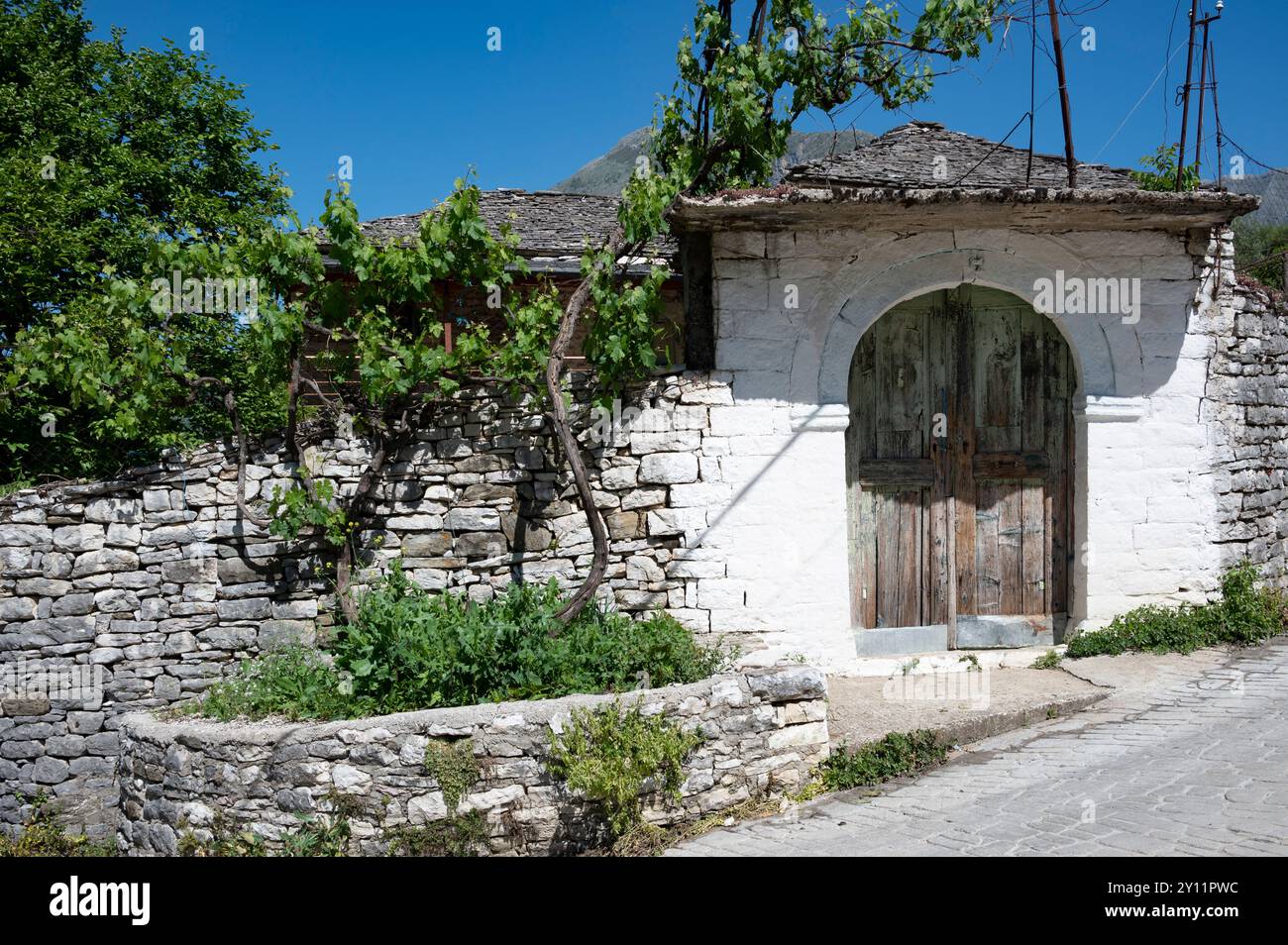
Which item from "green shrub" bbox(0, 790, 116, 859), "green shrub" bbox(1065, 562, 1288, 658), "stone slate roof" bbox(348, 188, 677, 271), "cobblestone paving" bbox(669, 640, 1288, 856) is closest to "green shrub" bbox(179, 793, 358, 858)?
"cobblestone paving" bbox(669, 640, 1288, 856)

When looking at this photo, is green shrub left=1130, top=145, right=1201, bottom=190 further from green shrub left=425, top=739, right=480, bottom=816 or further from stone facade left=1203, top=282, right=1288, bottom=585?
green shrub left=425, top=739, right=480, bottom=816

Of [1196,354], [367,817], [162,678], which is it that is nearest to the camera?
[367,817]

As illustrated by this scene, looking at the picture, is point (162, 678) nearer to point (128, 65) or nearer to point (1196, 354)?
point (1196, 354)

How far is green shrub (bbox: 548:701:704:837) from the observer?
164 inches

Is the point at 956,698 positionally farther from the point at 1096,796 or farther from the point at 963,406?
the point at 963,406

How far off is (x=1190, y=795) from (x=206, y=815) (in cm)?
475

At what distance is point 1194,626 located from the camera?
6.32 m

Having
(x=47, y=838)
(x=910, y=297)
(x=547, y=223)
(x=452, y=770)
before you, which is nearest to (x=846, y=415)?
(x=910, y=297)

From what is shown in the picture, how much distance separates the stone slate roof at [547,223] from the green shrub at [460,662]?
11.7 feet

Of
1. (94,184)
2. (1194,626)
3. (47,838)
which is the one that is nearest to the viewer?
(47,838)

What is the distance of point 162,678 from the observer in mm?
5820

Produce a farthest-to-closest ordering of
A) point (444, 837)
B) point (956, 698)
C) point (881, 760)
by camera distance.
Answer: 1. point (956, 698)
2. point (881, 760)
3. point (444, 837)

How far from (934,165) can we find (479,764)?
21.7 ft
